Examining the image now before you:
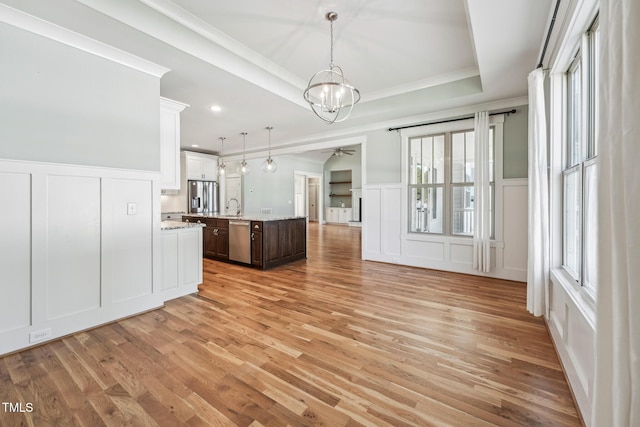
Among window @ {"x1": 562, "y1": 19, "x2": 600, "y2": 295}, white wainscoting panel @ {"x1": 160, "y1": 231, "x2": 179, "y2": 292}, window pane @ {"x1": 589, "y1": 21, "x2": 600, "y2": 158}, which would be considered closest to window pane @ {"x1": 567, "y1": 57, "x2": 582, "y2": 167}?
window @ {"x1": 562, "y1": 19, "x2": 600, "y2": 295}

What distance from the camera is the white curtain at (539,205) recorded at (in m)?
2.42

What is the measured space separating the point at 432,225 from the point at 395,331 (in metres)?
2.90

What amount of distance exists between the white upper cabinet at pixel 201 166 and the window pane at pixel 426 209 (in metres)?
6.15

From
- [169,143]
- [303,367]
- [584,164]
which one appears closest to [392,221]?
[584,164]

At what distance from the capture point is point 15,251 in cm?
222

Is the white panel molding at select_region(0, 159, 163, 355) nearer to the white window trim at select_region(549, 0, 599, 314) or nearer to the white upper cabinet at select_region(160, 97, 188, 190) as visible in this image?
the white upper cabinet at select_region(160, 97, 188, 190)

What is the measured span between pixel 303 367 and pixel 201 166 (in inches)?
296

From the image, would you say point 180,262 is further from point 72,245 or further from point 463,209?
point 463,209

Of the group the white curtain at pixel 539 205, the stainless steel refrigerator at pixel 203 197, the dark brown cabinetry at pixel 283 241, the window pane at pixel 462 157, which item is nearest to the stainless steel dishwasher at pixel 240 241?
the dark brown cabinetry at pixel 283 241

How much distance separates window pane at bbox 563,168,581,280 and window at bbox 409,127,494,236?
7.01 feet

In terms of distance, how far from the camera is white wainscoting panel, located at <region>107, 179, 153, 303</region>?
2799mm

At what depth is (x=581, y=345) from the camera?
1631mm

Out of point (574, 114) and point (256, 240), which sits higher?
point (574, 114)

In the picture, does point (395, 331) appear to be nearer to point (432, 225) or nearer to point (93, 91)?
point (432, 225)
